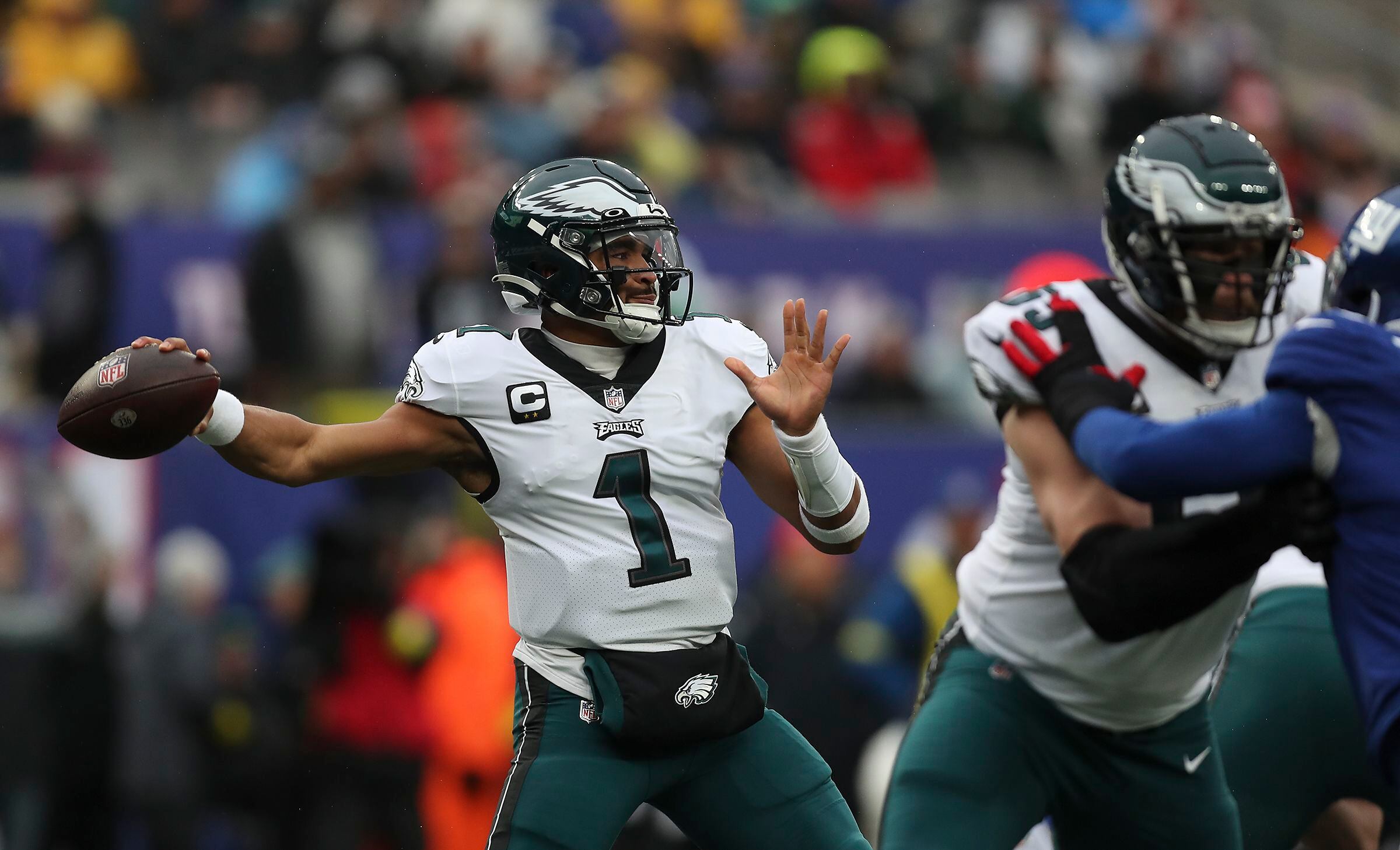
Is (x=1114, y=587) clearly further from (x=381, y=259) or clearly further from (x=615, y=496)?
(x=381, y=259)

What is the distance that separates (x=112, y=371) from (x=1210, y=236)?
7.34 ft

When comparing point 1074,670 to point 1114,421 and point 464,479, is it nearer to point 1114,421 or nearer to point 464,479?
point 1114,421

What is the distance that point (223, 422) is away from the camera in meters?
3.86

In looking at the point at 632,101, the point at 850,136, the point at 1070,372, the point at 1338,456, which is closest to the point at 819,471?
the point at 1070,372

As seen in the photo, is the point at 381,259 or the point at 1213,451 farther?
the point at 381,259

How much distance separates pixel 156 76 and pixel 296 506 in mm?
3470

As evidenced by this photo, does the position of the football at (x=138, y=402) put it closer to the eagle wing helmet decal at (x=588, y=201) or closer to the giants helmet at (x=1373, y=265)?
the eagle wing helmet decal at (x=588, y=201)

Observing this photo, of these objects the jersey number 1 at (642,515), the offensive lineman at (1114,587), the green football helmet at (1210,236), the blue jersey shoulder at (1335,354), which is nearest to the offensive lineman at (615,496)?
the jersey number 1 at (642,515)

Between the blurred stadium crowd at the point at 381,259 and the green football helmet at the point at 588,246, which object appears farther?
the blurred stadium crowd at the point at 381,259

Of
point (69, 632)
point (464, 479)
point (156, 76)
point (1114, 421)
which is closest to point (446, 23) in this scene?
point (156, 76)

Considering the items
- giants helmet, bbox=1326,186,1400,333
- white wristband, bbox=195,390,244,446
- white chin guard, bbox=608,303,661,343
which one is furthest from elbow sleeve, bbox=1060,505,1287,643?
white wristband, bbox=195,390,244,446

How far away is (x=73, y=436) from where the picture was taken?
3.83 meters

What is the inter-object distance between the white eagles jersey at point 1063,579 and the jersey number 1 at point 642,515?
2.37ft

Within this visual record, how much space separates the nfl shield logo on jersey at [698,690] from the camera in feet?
13.0
